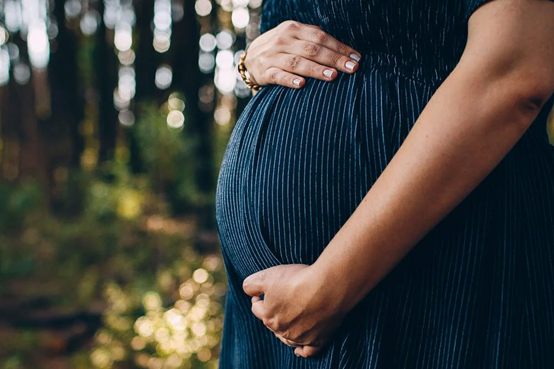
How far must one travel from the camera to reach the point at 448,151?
73cm

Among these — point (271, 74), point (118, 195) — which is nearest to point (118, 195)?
point (118, 195)

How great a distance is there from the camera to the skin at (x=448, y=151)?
71 centimetres

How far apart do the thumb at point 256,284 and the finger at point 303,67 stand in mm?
375

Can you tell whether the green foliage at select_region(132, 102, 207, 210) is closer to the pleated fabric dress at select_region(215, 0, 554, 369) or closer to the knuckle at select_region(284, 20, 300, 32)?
the knuckle at select_region(284, 20, 300, 32)

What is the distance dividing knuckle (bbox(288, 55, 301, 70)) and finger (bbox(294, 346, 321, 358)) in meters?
0.52

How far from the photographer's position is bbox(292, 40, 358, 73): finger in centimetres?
94

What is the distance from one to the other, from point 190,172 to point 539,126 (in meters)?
7.37

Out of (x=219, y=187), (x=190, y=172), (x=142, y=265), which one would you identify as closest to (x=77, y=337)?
(x=142, y=265)

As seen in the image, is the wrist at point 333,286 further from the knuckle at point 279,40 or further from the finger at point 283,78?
the knuckle at point 279,40

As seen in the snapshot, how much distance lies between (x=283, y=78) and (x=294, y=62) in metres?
0.04

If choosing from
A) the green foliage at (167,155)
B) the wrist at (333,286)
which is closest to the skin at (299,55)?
the wrist at (333,286)

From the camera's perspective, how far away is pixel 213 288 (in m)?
4.46

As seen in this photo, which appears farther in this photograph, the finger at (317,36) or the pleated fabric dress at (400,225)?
the finger at (317,36)

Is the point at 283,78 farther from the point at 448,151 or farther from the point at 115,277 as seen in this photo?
the point at 115,277
